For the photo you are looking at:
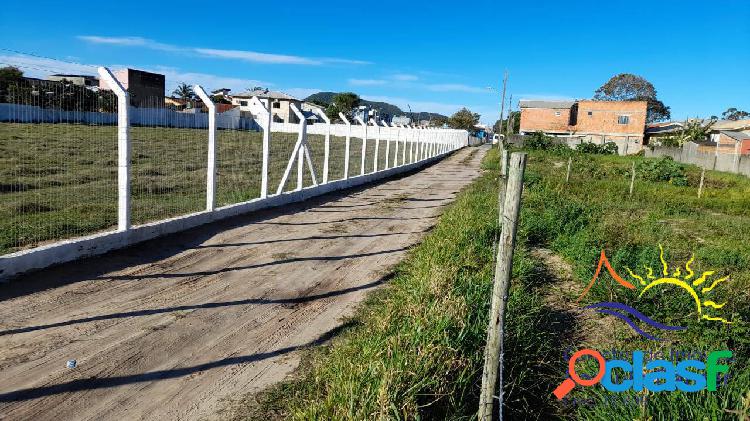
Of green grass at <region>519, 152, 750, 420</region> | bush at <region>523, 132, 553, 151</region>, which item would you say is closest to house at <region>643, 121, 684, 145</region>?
bush at <region>523, 132, 553, 151</region>

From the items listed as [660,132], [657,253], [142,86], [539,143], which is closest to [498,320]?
[657,253]

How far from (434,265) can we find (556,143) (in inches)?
2116

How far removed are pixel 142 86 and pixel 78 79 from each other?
1.87 meters

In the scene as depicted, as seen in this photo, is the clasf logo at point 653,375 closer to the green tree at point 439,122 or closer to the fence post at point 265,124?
the fence post at point 265,124

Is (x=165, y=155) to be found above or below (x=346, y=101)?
below

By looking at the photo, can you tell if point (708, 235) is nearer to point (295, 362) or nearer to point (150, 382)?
point (295, 362)

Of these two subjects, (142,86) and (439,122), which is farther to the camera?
(439,122)

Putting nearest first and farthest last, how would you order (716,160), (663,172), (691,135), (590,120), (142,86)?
(142,86)
(663,172)
(716,160)
(691,135)
(590,120)

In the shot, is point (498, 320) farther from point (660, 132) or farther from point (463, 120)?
point (463, 120)

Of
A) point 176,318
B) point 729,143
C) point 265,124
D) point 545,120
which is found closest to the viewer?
point 176,318

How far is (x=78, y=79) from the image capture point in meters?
6.71

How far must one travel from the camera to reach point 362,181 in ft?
58.2

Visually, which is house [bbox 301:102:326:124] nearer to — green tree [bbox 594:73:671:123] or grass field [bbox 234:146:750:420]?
grass field [bbox 234:146:750:420]

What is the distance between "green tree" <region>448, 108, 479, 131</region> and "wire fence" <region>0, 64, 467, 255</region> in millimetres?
112697
